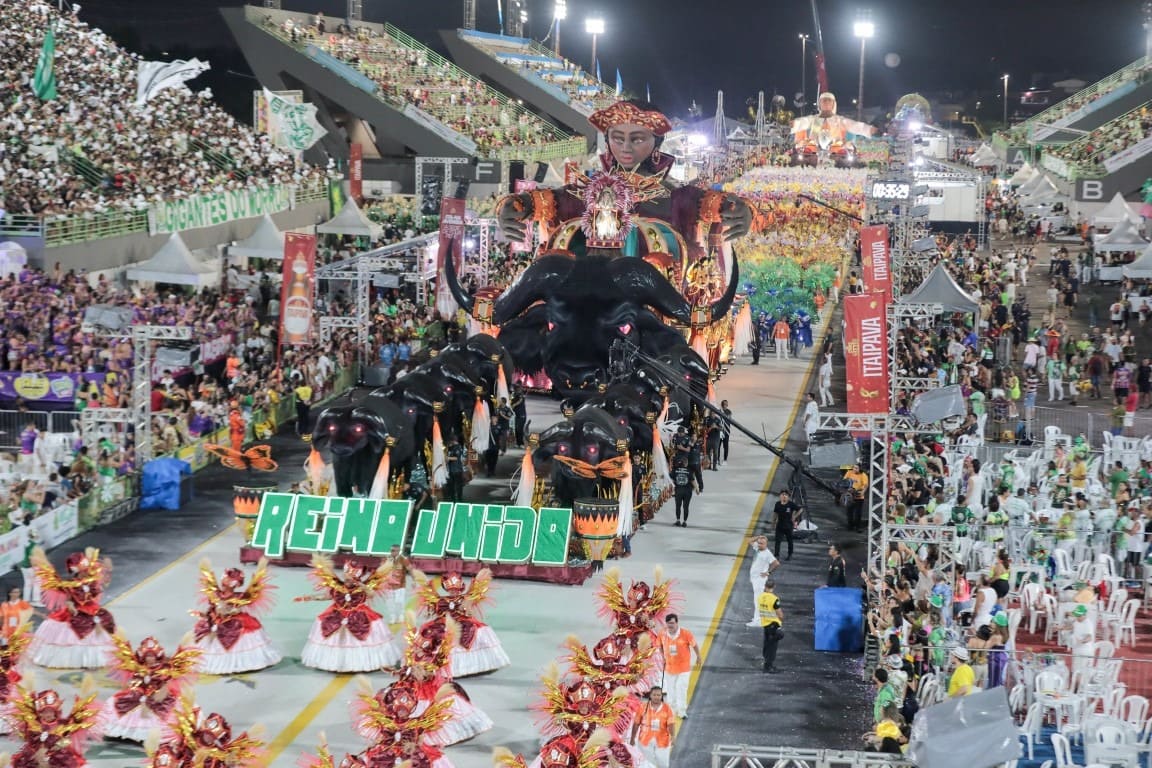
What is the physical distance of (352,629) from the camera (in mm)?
19156

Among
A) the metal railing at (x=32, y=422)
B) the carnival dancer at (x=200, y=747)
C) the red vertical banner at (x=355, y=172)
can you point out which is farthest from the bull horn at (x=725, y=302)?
the red vertical banner at (x=355, y=172)

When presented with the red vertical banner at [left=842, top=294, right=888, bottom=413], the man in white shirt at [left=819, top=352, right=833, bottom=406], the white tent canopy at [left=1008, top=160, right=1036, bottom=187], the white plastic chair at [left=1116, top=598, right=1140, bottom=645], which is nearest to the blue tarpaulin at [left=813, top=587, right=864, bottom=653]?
the white plastic chair at [left=1116, top=598, right=1140, bottom=645]

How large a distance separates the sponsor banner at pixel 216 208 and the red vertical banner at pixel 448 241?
23.8 feet

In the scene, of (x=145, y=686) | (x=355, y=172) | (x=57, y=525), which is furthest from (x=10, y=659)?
(x=355, y=172)

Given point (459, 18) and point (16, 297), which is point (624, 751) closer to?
point (16, 297)

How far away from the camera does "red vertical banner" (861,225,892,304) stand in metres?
35.2

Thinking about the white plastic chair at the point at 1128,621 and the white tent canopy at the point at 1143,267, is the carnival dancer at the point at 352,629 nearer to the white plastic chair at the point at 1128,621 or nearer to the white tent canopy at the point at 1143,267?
the white plastic chair at the point at 1128,621

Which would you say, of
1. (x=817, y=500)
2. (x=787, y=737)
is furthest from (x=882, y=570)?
(x=817, y=500)

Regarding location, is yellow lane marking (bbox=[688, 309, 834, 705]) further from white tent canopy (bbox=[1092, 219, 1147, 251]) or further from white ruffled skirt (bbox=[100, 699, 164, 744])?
white tent canopy (bbox=[1092, 219, 1147, 251])

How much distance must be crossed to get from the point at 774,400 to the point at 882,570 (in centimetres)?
1703

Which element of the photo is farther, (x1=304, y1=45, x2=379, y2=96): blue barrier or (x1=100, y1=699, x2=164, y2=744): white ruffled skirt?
(x1=304, y1=45, x2=379, y2=96): blue barrier

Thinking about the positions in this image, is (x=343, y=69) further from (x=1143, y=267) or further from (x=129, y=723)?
(x=129, y=723)

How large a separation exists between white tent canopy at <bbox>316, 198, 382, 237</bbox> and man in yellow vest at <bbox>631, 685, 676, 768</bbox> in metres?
35.5

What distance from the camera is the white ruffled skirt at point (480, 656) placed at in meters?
18.9
